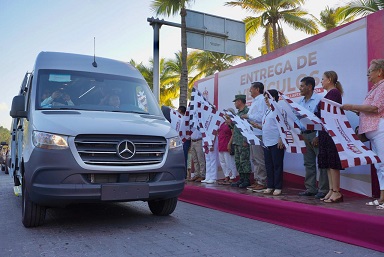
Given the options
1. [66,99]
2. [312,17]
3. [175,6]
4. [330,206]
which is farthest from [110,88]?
[312,17]

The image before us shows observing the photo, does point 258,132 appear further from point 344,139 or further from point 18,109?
point 18,109

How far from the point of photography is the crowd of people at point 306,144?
15.6ft

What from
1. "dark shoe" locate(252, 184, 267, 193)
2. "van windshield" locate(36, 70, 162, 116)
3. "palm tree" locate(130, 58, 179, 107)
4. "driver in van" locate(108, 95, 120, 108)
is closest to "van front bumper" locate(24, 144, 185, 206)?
"van windshield" locate(36, 70, 162, 116)

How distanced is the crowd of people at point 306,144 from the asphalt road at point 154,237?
1.25 m

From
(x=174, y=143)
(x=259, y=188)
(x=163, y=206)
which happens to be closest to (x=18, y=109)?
(x=174, y=143)

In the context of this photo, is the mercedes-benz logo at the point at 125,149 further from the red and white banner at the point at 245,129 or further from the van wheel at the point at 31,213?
the red and white banner at the point at 245,129

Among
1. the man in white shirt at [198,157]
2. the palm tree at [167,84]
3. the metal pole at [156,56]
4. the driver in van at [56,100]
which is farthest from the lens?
the palm tree at [167,84]

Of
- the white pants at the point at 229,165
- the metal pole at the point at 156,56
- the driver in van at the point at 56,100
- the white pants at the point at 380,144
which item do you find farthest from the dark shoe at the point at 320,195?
the metal pole at the point at 156,56

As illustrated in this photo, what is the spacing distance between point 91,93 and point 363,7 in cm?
1850

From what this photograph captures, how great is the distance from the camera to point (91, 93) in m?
5.14

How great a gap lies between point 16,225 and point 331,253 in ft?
12.8

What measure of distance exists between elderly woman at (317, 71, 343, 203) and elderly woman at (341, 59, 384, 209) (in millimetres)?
451

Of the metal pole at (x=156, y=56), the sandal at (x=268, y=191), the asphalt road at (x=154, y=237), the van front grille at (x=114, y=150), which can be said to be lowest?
the asphalt road at (x=154, y=237)

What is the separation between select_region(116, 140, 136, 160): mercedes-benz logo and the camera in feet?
13.7
